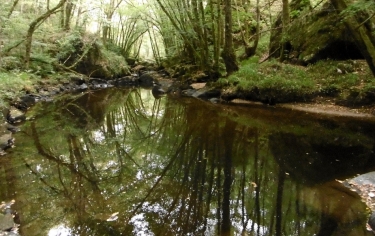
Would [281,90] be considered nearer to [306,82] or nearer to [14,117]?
[306,82]

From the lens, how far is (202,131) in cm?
941

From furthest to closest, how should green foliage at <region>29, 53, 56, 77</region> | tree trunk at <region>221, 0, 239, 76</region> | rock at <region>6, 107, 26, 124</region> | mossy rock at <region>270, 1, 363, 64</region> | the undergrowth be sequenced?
1. green foliage at <region>29, 53, 56, 77</region>
2. tree trunk at <region>221, 0, 239, 76</region>
3. mossy rock at <region>270, 1, 363, 64</region>
4. the undergrowth
5. rock at <region>6, 107, 26, 124</region>

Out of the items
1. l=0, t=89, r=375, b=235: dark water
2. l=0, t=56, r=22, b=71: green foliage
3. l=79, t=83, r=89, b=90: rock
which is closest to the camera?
l=0, t=89, r=375, b=235: dark water

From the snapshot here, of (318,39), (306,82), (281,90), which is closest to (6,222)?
(281,90)

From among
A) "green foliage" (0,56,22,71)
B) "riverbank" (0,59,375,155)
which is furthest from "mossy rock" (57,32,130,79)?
"riverbank" (0,59,375,155)

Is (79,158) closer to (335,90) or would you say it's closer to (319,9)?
(335,90)

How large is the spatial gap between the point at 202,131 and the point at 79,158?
141 inches

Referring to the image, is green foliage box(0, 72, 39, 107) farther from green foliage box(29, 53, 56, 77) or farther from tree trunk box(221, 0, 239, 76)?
tree trunk box(221, 0, 239, 76)

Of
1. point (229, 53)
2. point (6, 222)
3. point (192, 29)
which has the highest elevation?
point (192, 29)

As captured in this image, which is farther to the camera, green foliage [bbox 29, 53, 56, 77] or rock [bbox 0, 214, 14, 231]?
green foliage [bbox 29, 53, 56, 77]

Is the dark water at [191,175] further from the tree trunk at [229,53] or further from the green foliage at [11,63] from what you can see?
the green foliage at [11,63]

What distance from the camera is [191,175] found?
6191 millimetres

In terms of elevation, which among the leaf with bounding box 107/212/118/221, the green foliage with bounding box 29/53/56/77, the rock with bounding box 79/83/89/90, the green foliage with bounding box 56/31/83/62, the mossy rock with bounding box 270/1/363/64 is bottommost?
the leaf with bounding box 107/212/118/221

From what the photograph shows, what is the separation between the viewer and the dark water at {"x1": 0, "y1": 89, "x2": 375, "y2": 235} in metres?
4.50
